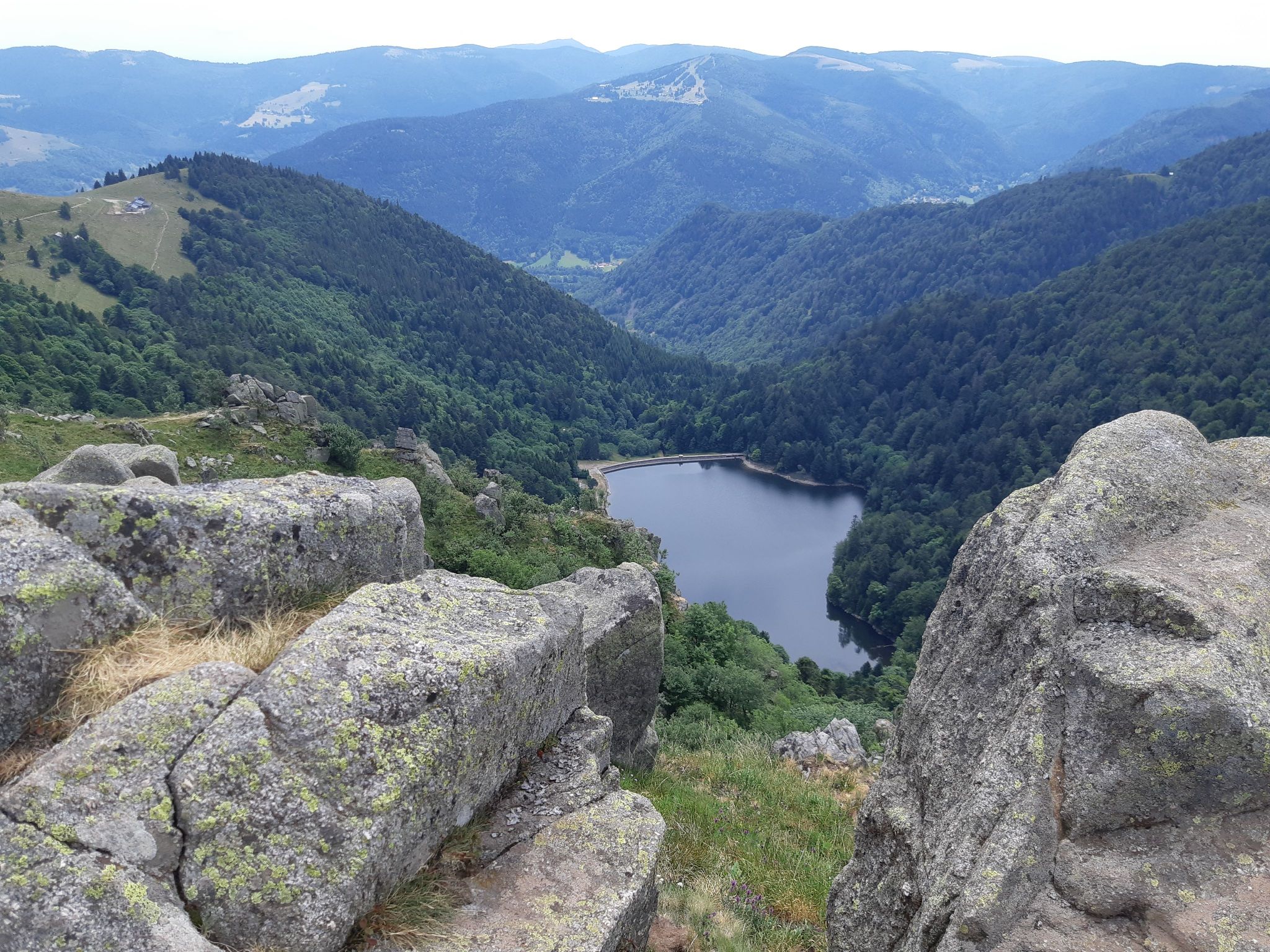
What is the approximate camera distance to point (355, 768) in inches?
257

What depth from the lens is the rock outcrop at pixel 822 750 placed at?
21.0m

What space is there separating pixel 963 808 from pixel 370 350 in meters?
177

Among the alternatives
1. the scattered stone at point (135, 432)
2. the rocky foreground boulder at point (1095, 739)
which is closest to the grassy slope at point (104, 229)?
the scattered stone at point (135, 432)

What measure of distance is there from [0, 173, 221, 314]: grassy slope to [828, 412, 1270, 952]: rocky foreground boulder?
5585 inches

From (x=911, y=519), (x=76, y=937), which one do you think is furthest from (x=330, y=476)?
(x=911, y=519)

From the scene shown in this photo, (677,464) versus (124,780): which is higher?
(124,780)

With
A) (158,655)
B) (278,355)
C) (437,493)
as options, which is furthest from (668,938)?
(278,355)

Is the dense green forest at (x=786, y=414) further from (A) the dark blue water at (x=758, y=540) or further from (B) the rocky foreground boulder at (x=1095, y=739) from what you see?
(B) the rocky foreground boulder at (x=1095, y=739)

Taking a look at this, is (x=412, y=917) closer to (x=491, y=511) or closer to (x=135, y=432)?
(x=135, y=432)

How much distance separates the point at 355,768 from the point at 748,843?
29.7 feet

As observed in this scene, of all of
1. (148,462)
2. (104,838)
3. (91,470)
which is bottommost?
(148,462)

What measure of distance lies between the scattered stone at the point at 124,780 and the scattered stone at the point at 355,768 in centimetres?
16

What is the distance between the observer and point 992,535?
416 inches

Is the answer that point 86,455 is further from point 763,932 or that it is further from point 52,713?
point 763,932
